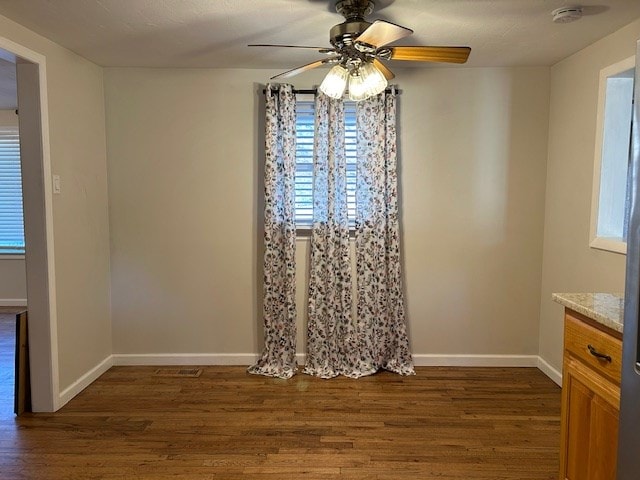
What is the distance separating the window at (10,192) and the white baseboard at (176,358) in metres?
2.76

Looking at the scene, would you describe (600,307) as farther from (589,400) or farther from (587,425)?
(587,425)

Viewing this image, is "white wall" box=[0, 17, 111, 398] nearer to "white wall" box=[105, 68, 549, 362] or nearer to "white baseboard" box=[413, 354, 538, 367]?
"white wall" box=[105, 68, 549, 362]

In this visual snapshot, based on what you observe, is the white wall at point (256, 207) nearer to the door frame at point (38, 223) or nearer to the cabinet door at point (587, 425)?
the door frame at point (38, 223)

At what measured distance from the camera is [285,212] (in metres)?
3.26

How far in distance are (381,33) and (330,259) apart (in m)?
1.80

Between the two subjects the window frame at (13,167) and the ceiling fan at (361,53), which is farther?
the window frame at (13,167)

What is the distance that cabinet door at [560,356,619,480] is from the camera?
148 cm

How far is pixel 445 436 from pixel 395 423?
30 centimetres

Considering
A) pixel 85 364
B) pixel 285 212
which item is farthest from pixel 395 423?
pixel 85 364

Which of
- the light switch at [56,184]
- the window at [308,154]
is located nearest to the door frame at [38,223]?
the light switch at [56,184]

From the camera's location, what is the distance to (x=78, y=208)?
2.98 m

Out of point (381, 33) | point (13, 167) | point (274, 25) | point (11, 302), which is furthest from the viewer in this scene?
point (11, 302)

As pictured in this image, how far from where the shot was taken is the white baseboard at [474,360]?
344 cm

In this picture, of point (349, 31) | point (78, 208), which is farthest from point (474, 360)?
point (78, 208)
